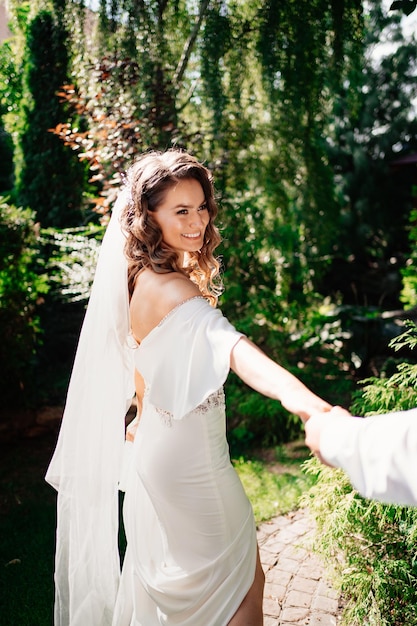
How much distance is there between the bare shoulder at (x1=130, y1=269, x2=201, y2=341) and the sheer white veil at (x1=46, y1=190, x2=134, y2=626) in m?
0.16

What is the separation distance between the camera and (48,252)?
25.8 ft

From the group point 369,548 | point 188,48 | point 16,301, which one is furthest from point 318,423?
point 188,48

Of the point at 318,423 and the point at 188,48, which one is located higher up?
the point at 188,48

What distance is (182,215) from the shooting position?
198cm

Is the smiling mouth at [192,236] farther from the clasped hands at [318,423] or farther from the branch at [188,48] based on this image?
the branch at [188,48]

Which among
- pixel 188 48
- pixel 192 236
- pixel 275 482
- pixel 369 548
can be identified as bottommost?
pixel 275 482

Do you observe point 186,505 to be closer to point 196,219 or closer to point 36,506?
point 196,219

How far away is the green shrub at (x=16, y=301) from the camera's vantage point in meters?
5.18

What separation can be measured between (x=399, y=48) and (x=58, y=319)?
32.9 feet

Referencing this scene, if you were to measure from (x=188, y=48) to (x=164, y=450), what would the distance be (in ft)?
15.2

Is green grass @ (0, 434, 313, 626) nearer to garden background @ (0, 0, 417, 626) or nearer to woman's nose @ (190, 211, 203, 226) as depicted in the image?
garden background @ (0, 0, 417, 626)

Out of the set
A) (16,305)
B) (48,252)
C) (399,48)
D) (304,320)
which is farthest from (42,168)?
(399,48)

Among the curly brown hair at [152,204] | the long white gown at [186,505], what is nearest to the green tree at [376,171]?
the curly brown hair at [152,204]

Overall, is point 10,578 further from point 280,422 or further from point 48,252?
point 48,252
